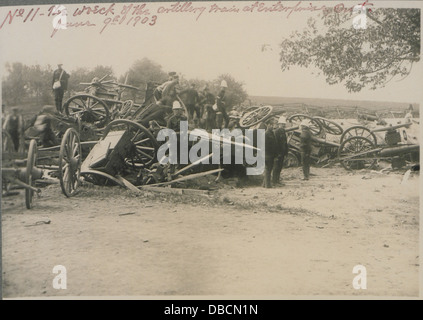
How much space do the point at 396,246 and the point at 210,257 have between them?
84.5 inches

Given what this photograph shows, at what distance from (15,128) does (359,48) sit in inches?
166

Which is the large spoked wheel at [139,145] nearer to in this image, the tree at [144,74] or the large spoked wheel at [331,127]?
the tree at [144,74]

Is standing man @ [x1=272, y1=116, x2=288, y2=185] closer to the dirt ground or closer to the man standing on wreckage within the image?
the dirt ground

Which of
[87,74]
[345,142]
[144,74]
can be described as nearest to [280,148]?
[345,142]

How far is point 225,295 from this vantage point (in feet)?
15.0

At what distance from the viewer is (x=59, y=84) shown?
4.84m

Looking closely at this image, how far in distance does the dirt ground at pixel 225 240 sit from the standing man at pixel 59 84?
3.44 feet

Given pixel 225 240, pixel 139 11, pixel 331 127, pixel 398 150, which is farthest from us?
pixel 331 127

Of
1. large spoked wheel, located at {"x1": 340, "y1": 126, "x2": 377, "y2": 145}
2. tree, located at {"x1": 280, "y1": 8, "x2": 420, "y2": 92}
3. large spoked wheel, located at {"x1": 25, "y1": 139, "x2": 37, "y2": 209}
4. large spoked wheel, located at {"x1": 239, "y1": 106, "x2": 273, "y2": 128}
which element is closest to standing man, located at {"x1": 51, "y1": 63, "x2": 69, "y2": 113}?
large spoked wheel, located at {"x1": 25, "y1": 139, "x2": 37, "y2": 209}

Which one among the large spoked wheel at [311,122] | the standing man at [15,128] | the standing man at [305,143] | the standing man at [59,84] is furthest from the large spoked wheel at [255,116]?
the standing man at [15,128]

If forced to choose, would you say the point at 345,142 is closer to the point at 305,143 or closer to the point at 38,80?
the point at 305,143
